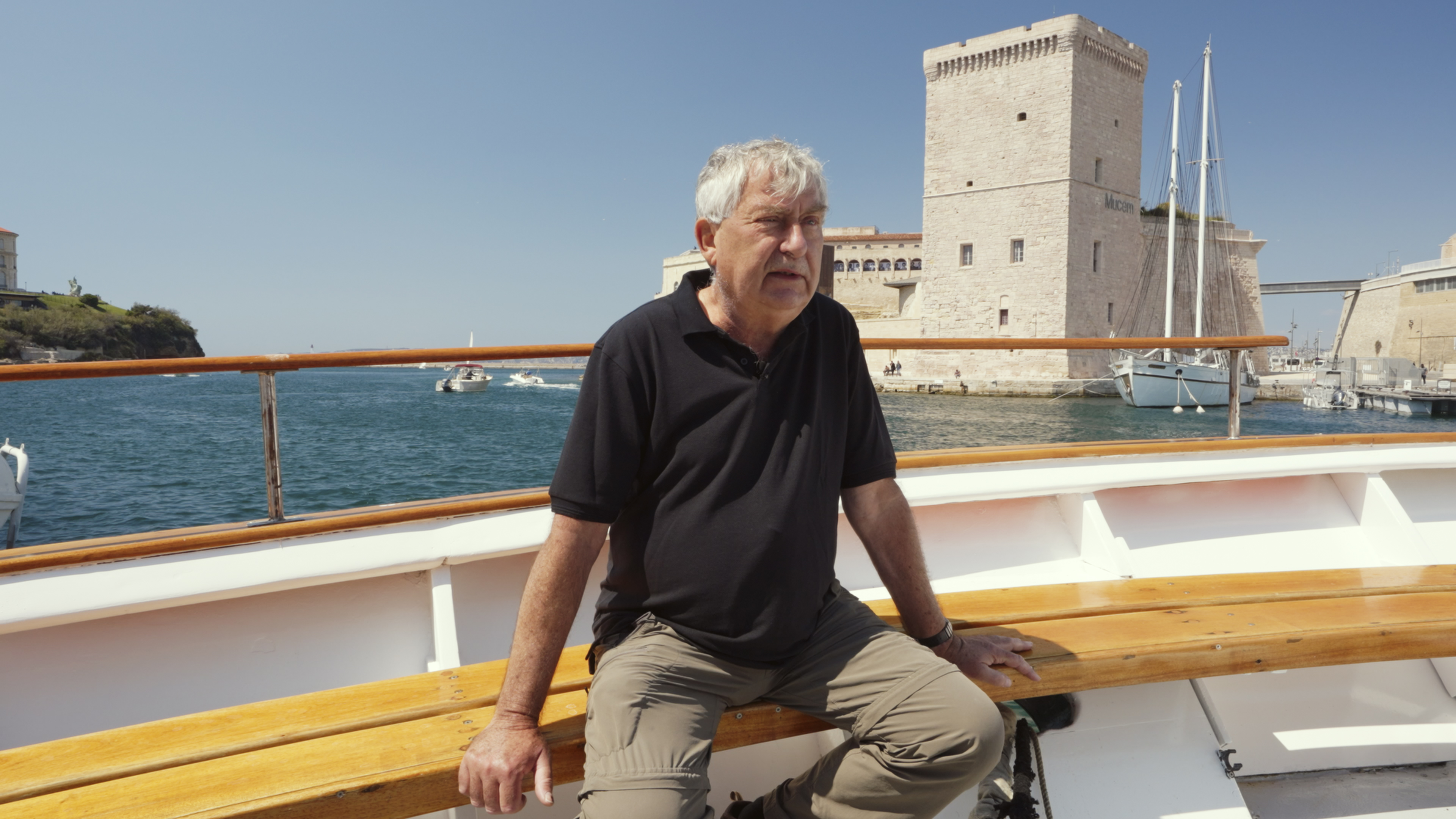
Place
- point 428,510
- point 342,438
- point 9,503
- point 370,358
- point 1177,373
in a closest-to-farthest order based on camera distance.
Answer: point 428,510
point 370,358
point 9,503
point 342,438
point 1177,373

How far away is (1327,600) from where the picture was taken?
1451mm

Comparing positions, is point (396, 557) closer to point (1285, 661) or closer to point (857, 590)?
point (857, 590)

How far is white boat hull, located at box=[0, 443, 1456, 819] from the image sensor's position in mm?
1372

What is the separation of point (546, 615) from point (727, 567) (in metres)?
0.23

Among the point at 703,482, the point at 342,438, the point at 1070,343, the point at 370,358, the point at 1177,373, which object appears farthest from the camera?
the point at 1177,373

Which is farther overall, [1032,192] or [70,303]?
[70,303]

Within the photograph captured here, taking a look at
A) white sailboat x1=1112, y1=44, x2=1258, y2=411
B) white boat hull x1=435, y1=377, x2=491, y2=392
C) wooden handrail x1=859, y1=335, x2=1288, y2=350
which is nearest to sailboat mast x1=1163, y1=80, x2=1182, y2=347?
white sailboat x1=1112, y1=44, x2=1258, y2=411

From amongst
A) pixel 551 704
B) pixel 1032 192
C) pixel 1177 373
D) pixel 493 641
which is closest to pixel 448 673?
pixel 551 704

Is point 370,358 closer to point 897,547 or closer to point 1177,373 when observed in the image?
point 897,547

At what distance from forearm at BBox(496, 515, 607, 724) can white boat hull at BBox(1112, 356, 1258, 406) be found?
2434 centimetres

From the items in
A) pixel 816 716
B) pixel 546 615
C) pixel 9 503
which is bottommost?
pixel 9 503

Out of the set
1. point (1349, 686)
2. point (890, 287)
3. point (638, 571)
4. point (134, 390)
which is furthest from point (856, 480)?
point (134, 390)

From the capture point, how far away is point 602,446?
103cm

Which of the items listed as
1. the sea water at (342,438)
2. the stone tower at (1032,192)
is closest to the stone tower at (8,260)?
the sea water at (342,438)
